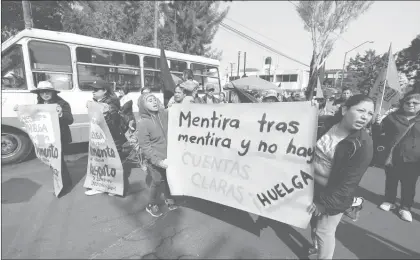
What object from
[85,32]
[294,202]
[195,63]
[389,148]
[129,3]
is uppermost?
[129,3]

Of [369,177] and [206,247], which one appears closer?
[206,247]

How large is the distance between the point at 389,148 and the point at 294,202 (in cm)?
213

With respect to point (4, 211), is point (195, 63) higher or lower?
higher

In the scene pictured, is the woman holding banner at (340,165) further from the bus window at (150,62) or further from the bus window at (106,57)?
the bus window at (150,62)

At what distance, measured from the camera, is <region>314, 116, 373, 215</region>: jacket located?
156cm

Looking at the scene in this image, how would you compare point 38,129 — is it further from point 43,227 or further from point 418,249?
point 418,249

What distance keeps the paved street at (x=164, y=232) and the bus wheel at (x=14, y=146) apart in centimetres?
168

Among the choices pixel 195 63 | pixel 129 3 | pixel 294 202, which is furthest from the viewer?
pixel 129 3

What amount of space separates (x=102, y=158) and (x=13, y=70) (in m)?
3.44

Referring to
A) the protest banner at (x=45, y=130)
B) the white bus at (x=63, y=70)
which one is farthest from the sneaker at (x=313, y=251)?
the white bus at (x=63, y=70)

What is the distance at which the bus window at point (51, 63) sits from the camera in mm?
4777

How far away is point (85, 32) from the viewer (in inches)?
474

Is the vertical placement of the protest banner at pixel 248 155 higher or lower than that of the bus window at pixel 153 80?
lower

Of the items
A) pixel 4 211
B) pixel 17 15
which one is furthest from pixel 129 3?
pixel 4 211
